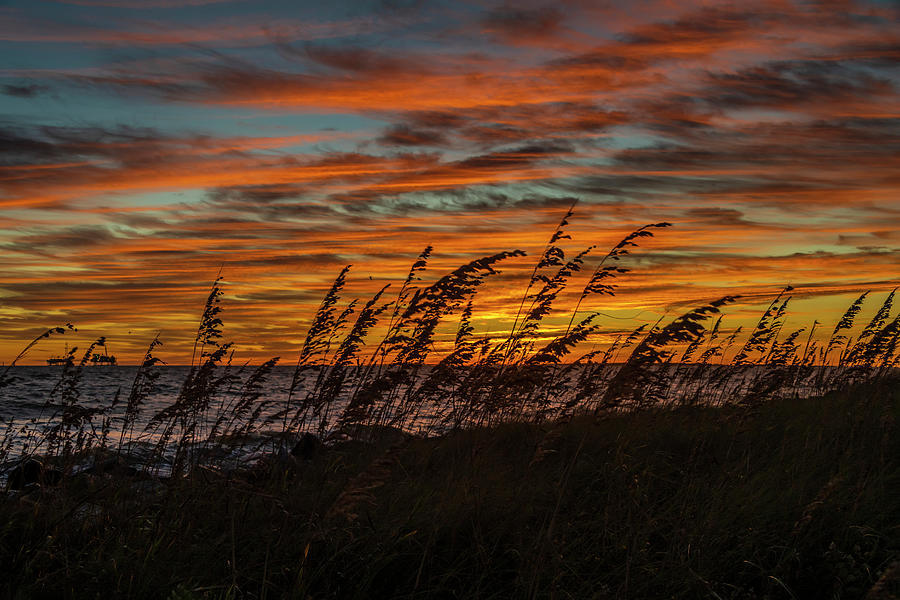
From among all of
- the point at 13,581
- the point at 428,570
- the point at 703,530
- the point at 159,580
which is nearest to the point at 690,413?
the point at 703,530

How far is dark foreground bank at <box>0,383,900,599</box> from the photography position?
4188 millimetres

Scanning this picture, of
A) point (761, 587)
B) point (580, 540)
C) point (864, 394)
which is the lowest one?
point (864, 394)

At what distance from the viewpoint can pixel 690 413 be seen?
970 centimetres

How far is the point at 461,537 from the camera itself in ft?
16.6

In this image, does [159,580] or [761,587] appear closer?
[159,580]

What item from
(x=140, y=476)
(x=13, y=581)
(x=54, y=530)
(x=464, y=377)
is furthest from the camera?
(x=464, y=377)

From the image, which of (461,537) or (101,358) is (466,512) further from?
(101,358)

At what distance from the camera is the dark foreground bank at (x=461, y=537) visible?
13.7 feet

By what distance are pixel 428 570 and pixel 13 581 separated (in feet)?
8.49

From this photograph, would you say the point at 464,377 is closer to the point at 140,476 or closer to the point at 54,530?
the point at 140,476

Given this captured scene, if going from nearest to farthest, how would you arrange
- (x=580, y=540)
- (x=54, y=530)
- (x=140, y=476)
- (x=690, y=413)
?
(x=54, y=530) → (x=580, y=540) → (x=140, y=476) → (x=690, y=413)

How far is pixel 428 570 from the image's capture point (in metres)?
4.68

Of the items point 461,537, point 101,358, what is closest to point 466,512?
point 461,537

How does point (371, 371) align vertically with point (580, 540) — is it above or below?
above
